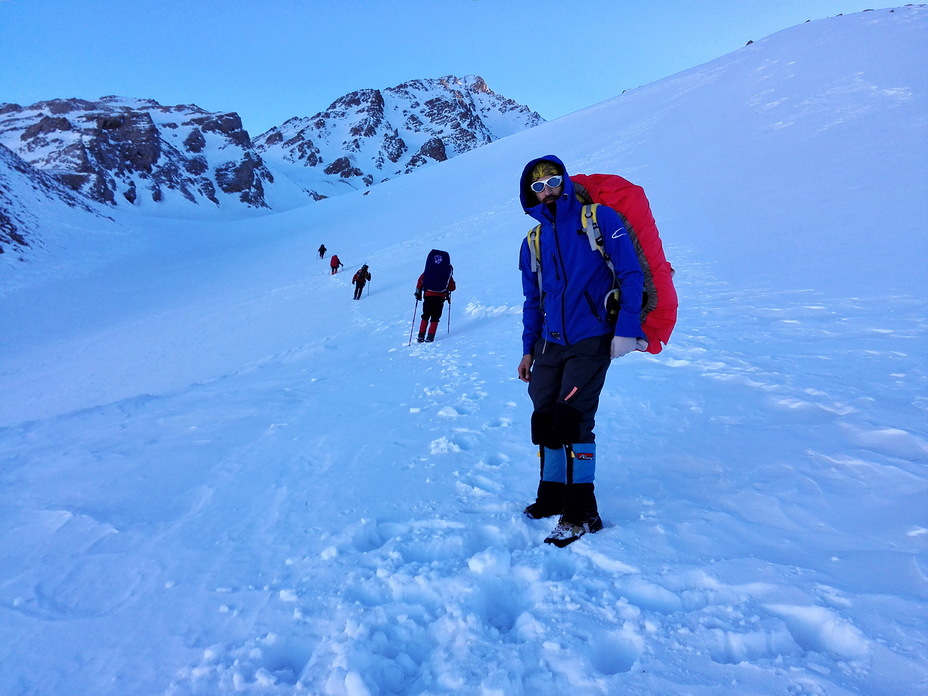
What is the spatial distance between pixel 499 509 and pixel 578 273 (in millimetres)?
1515

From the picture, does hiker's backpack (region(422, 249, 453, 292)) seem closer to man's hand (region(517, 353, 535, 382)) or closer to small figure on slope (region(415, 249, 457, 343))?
small figure on slope (region(415, 249, 457, 343))

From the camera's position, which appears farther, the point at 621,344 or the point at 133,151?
the point at 133,151

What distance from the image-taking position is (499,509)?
117 inches

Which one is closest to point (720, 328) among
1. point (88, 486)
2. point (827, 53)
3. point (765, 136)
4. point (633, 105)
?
point (88, 486)

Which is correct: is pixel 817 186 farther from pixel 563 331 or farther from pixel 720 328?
pixel 563 331

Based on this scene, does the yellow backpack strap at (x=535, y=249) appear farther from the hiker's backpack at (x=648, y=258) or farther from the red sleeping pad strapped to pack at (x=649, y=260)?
the red sleeping pad strapped to pack at (x=649, y=260)

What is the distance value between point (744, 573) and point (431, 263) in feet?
23.6

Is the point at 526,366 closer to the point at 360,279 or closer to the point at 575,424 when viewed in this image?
the point at 575,424

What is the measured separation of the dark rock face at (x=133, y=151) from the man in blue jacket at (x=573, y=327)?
75411 millimetres

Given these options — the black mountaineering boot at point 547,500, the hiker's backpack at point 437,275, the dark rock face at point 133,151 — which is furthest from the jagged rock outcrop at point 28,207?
the black mountaineering boot at point 547,500

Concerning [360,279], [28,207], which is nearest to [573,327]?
[360,279]

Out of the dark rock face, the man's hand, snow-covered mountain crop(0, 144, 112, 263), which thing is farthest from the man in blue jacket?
the dark rock face

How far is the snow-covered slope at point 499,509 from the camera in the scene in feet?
6.09

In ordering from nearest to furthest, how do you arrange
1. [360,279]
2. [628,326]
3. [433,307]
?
1. [628,326]
2. [433,307]
3. [360,279]
